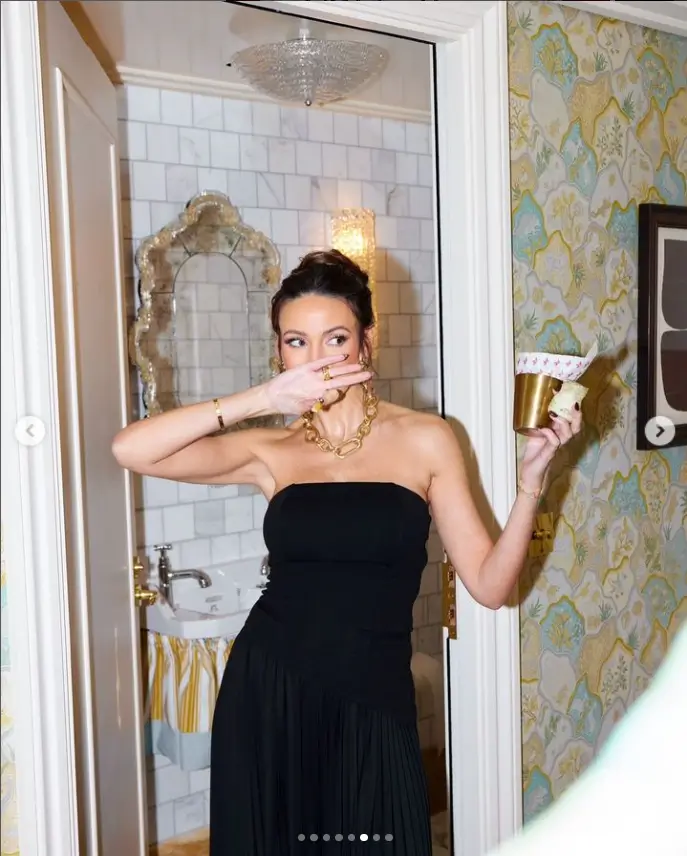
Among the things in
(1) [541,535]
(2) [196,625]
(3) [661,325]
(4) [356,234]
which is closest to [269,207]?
(4) [356,234]

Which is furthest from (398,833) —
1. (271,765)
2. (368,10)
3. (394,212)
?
A: (394,212)

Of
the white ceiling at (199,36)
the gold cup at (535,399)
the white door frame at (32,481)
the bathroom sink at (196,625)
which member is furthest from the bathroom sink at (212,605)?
the white ceiling at (199,36)

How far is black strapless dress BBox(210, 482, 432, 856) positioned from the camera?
1730mm

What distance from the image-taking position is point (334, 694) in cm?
174

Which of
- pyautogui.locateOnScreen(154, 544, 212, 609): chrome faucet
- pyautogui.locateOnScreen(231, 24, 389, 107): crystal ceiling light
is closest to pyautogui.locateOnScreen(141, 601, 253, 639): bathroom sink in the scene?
pyautogui.locateOnScreen(154, 544, 212, 609): chrome faucet

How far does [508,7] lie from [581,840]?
1.82 m

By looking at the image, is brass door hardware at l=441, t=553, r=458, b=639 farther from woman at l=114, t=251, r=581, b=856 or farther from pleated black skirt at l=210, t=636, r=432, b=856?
pleated black skirt at l=210, t=636, r=432, b=856

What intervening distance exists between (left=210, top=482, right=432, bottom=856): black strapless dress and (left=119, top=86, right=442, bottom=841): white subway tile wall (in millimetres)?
1365

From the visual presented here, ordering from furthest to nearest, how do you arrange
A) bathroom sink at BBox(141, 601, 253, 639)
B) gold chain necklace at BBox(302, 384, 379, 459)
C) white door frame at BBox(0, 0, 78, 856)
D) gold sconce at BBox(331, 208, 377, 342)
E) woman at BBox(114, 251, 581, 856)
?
gold sconce at BBox(331, 208, 377, 342)
bathroom sink at BBox(141, 601, 253, 639)
gold chain necklace at BBox(302, 384, 379, 459)
woman at BBox(114, 251, 581, 856)
white door frame at BBox(0, 0, 78, 856)

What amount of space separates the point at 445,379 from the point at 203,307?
1.40 m

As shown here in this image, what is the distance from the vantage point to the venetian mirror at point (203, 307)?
9.88 feet

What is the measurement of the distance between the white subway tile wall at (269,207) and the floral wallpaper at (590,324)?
77 cm

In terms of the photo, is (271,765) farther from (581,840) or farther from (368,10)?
(368,10)

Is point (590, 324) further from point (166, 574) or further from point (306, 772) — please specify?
point (166, 574)
